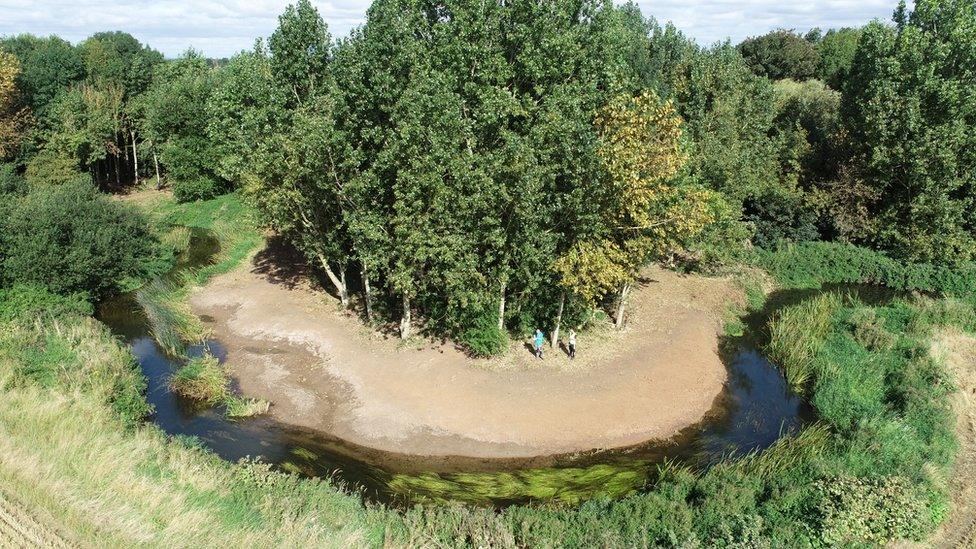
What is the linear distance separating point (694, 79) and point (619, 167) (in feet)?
79.8

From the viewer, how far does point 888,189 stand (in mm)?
37438

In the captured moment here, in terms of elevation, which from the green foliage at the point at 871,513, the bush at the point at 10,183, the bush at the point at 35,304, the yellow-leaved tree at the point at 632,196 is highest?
the yellow-leaved tree at the point at 632,196

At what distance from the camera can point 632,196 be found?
23016 mm

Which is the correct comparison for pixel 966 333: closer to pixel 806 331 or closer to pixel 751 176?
pixel 806 331

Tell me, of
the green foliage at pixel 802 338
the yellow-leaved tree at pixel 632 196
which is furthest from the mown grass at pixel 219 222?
the green foliage at pixel 802 338

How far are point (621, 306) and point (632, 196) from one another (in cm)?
727

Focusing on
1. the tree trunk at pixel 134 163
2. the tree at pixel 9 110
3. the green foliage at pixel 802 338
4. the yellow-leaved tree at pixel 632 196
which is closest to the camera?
the yellow-leaved tree at pixel 632 196

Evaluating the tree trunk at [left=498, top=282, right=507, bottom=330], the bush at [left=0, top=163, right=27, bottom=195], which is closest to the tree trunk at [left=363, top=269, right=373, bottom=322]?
the tree trunk at [left=498, top=282, right=507, bottom=330]

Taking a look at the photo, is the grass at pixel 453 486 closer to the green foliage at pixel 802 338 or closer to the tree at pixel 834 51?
the green foliage at pixel 802 338

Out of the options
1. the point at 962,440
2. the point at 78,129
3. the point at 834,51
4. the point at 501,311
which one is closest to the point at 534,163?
the point at 501,311

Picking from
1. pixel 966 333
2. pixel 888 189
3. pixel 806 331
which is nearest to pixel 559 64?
pixel 806 331

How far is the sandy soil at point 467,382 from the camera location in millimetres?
21656

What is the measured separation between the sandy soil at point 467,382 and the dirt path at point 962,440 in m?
7.96

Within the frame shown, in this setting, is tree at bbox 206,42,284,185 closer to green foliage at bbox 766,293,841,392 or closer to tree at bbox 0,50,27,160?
tree at bbox 0,50,27,160
